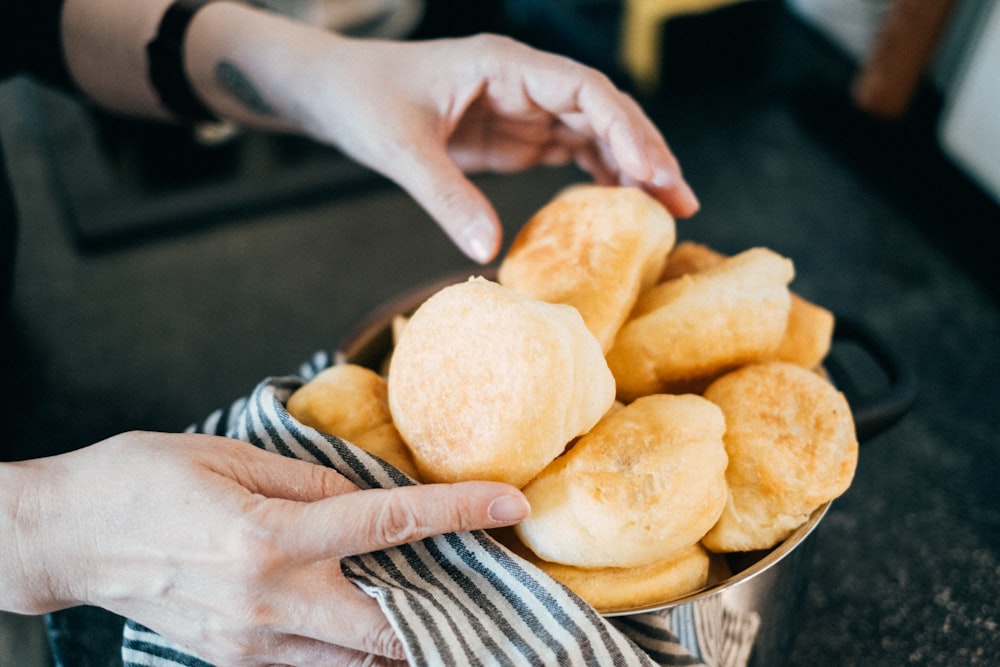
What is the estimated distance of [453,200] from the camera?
0.72 m

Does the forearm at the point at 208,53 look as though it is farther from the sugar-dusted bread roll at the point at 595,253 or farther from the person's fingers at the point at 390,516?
the person's fingers at the point at 390,516

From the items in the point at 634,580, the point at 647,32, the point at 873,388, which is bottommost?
the point at 873,388

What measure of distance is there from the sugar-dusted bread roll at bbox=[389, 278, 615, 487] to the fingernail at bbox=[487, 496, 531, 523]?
0.09 ft

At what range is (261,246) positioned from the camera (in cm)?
113

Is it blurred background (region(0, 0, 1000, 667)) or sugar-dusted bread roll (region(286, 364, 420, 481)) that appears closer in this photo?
sugar-dusted bread roll (region(286, 364, 420, 481))

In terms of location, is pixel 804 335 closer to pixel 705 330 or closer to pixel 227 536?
pixel 705 330

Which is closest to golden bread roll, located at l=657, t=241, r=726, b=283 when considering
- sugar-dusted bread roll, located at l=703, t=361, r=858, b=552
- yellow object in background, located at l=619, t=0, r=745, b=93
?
sugar-dusted bread roll, located at l=703, t=361, r=858, b=552

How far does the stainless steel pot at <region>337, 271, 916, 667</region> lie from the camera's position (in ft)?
1.54

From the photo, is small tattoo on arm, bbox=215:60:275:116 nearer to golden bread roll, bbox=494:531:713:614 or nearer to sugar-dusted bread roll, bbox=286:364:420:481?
sugar-dusted bread roll, bbox=286:364:420:481

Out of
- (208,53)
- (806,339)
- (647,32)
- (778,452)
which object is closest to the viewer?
(778,452)

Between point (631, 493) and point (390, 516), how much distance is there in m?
0.16

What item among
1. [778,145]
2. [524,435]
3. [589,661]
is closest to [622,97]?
[524,435]

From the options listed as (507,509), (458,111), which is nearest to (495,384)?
(507,509)

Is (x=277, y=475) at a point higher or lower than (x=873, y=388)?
higher
